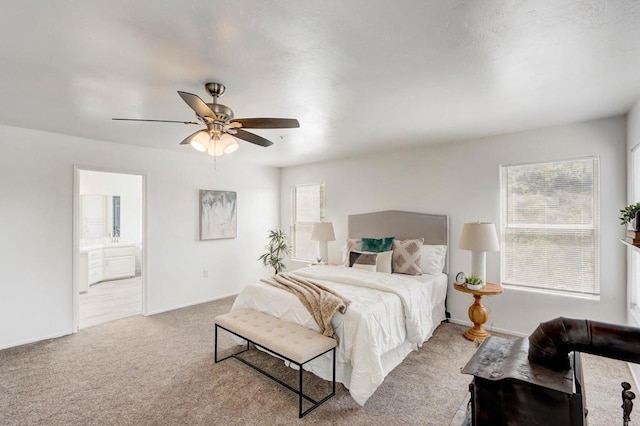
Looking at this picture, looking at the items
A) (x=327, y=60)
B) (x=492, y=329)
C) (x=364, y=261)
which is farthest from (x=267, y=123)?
(x=492, y=329)

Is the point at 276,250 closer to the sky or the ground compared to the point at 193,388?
closer to the sky

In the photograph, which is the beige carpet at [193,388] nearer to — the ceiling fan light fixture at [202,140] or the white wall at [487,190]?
the white wall at [487,190]

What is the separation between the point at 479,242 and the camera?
11.5 feet

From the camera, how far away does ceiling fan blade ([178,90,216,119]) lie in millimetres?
1862

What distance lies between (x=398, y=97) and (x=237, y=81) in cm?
133

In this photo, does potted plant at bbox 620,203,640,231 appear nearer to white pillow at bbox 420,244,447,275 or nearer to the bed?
the bed

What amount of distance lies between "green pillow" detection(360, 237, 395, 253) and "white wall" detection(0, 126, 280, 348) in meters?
2.48

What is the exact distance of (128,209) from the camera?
24.7ft

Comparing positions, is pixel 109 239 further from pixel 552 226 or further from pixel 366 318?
pixel 552 226

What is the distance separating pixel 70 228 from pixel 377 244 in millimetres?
4001

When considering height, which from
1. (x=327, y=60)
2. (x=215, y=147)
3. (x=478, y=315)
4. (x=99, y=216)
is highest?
(x=327, y=60)

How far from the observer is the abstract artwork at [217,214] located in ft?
17.1

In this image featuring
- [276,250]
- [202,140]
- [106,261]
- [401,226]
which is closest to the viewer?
[202,140]

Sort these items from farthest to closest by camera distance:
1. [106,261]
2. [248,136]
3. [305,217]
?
[106,261], [305,217], [248,136]
